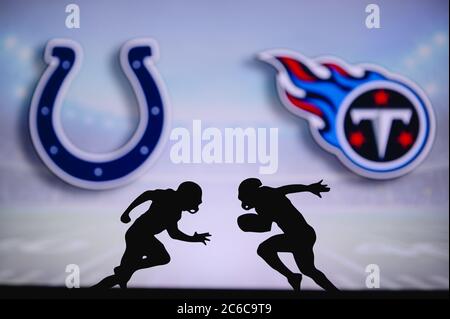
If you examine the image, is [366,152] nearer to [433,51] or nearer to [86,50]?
[433,51]

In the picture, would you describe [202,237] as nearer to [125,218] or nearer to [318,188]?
[125,218]

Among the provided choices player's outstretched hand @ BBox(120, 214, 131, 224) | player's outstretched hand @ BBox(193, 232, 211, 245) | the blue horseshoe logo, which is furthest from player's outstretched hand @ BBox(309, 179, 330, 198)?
player's outstretched hand @ BBox(120, 214, 131, 224)

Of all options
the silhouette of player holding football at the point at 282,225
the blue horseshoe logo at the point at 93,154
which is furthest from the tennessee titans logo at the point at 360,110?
the blue horseshoe logo at the point at 93,154

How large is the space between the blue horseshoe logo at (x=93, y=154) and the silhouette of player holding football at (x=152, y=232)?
0.27 meters

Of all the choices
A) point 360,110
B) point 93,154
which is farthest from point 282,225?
point 93,154

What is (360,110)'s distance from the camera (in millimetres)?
3668

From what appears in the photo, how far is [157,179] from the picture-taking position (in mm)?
3672

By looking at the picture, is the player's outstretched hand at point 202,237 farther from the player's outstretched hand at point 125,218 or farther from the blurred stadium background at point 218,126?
the player's outstretched hand at point 125,218

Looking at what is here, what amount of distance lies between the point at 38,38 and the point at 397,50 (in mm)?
2794

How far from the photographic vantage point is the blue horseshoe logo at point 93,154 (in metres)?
3.65

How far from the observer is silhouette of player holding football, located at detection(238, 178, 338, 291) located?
A: 363 centimetres

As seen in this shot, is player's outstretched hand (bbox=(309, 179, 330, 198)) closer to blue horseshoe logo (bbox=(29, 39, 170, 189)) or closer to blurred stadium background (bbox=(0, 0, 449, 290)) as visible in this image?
blurred stadium background (bbox=(0, 0, 449, 290))

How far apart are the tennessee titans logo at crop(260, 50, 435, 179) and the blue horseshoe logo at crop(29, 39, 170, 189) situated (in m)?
0.91
